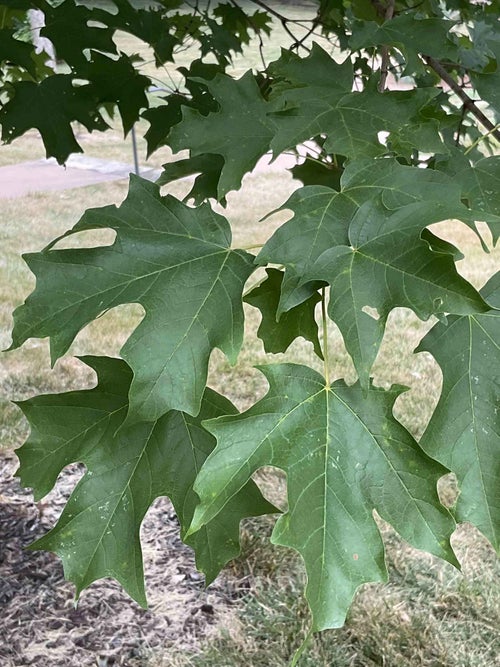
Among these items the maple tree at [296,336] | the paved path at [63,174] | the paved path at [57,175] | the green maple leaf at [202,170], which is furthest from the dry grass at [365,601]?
the paved path at [57,175]

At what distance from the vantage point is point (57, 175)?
6.42 meters

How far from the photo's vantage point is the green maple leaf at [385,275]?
1.81 ft

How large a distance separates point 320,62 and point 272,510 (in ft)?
1.45

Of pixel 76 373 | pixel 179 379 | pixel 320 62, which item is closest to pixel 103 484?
pixel 179 379

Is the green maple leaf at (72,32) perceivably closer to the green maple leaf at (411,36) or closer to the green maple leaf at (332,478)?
the green maple leaf at (411,36)

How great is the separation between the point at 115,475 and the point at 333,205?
Result: 322mm

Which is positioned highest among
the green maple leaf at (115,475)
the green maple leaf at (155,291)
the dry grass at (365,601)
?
the green maple leaf at (155,291)

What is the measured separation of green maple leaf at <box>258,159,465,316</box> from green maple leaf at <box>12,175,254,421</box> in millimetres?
62

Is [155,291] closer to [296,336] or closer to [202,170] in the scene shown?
[296,336]

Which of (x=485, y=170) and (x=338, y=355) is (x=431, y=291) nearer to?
(x=485, y=170)

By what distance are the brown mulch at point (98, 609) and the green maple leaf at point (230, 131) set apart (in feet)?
4.15

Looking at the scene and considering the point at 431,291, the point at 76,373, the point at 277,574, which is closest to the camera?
the point at 431,291

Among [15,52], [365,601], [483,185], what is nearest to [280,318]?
[483,185]

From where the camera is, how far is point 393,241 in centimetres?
58
